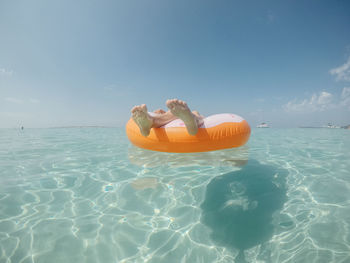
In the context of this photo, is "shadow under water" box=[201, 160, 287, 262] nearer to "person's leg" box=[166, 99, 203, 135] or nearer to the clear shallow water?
the clear shallow water

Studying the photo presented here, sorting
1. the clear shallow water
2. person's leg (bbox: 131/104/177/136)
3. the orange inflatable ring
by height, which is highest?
person's leg (bbox: 131/104/177/136)

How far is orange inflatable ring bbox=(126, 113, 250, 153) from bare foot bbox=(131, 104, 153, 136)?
190 millimetres

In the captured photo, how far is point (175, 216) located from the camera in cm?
168

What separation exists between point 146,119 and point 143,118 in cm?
8

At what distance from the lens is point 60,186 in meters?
2.37

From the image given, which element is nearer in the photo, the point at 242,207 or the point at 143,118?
the point at 242,207

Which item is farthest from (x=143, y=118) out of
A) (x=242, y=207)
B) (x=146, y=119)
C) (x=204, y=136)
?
(x=242, y=207)

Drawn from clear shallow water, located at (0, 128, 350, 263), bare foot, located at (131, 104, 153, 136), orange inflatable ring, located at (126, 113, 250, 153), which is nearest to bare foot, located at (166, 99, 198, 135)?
orange inflatable ring, located at (126, 113, 250, 153)

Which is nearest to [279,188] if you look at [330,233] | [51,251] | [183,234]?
[330,233]

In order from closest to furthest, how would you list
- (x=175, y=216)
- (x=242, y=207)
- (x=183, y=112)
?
(x=175, y=216) → (x=242, y=207) → (x=183, y=112)

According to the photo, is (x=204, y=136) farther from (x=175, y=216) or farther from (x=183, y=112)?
(x=175, y=216)

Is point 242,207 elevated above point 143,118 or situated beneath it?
situated beneath

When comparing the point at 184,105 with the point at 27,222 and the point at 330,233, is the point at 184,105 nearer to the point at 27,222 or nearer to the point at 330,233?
the point at 330,233

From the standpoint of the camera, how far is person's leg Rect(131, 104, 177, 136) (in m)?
2.93
